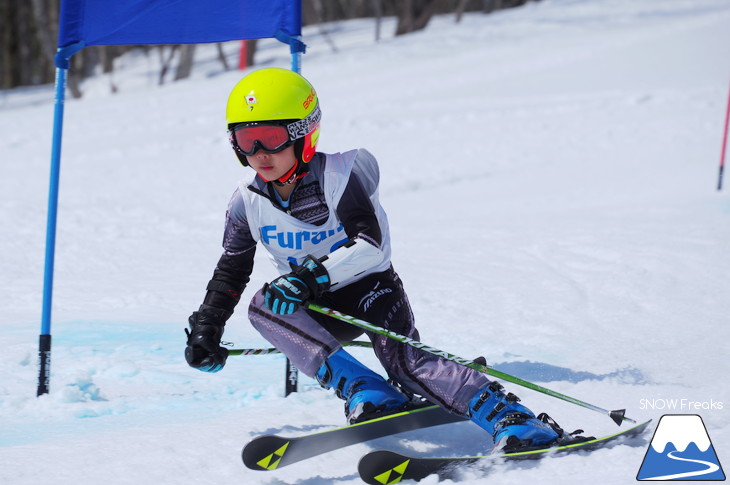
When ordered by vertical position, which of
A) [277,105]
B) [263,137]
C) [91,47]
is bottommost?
[91,47]

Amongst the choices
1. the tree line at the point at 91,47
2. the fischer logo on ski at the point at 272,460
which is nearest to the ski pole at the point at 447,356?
the fischer logo on ski at the point at 272,460

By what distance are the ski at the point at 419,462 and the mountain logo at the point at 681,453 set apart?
20 cm

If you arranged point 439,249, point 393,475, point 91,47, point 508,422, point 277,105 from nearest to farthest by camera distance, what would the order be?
point 393,475
point 508,422
point 277,105
point 439,249
point 91,47

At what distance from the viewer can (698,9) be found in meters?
→ 17.7

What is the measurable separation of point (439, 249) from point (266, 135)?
12.3ft

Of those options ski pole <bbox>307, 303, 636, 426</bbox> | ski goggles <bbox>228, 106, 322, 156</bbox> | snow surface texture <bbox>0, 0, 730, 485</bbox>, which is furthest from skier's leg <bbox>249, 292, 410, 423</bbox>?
ski goggles <bbox>228, 106, 322, 156</bbox>

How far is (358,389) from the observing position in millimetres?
3027

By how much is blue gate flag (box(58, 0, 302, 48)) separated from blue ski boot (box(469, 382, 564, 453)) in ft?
6.58

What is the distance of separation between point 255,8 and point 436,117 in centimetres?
761

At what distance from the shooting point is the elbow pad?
2984 mm

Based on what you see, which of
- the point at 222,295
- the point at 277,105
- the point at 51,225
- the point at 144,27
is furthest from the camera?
the point at 144,27

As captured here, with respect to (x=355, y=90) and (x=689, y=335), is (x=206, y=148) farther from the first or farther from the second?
(x=689, y=335)

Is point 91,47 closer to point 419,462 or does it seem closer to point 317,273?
point 317,273

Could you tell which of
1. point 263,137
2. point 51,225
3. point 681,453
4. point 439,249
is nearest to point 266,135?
point 263,137
